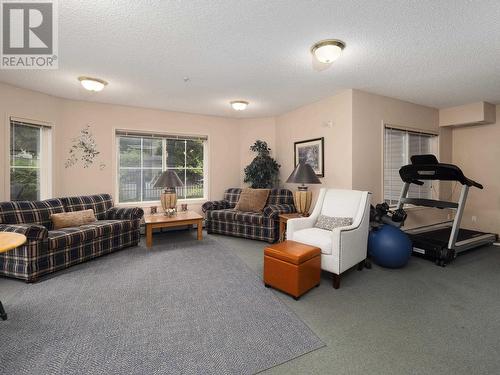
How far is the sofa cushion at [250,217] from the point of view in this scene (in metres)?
4.30

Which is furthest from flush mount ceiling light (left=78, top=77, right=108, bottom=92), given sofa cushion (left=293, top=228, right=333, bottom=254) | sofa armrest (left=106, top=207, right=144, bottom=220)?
sofa cushion (left=293, top=228, right=333, bottom=254)

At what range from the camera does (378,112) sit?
157 inches

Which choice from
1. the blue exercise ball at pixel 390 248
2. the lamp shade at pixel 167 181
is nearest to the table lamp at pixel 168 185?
the lamp shade at pixel 167 181

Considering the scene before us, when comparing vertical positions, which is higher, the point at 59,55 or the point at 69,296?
the point at 59,55

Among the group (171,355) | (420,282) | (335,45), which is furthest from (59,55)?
(420,282)

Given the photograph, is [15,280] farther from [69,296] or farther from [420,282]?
[420,282]

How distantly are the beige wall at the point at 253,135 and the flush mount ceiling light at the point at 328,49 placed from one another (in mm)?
3054

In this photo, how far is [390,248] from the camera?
2.99 m

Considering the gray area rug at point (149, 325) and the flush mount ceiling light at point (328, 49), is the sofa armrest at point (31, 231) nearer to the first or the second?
the gray area rug at point (149, 325)

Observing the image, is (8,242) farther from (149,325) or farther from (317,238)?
(317,238)

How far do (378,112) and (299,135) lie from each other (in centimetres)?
140

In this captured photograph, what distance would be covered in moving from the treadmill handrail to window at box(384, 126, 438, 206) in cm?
61

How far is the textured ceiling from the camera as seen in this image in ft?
6.38

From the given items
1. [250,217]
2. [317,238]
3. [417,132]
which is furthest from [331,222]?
[417,132]
